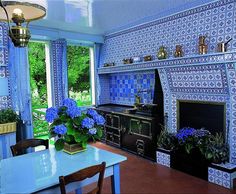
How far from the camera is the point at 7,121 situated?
3.35 meters

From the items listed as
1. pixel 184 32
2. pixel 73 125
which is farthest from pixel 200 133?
pixel 73 125

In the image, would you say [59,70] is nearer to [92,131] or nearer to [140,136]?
[140,136]

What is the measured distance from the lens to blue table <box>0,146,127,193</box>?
133 centimetres

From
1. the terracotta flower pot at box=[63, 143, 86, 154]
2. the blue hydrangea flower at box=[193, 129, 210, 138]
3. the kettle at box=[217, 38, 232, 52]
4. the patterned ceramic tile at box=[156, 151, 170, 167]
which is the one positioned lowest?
the patterned ceramic tile at box=[156, 151, 170, 167]

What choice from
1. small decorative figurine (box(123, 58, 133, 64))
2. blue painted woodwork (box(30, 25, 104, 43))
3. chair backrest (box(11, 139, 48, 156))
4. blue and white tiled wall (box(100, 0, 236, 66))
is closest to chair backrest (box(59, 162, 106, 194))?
chair backrest (box(11, 139, 48, 156))

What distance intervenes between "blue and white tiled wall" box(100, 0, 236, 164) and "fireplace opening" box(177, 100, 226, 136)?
75mm

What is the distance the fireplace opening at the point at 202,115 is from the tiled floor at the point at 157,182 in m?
0.77

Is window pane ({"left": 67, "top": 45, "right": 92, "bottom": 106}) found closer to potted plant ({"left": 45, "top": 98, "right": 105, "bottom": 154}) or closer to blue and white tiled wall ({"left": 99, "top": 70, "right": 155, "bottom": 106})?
blue and white tiled wall ({"left": 99, "top": 70, "right": 155, "bottom": 106})

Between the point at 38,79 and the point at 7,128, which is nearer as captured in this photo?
the point at 7,128

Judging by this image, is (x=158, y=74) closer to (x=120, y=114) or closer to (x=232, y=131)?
(x=120, y=114)

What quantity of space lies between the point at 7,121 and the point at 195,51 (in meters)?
3.08

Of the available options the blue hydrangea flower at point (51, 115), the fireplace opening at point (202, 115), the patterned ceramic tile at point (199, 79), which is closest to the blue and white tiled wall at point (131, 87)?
the patterned ceramic tile at point (199, 79)

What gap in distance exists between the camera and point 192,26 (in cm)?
328

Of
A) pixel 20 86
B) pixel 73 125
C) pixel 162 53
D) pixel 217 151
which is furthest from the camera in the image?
pixel 20 86
